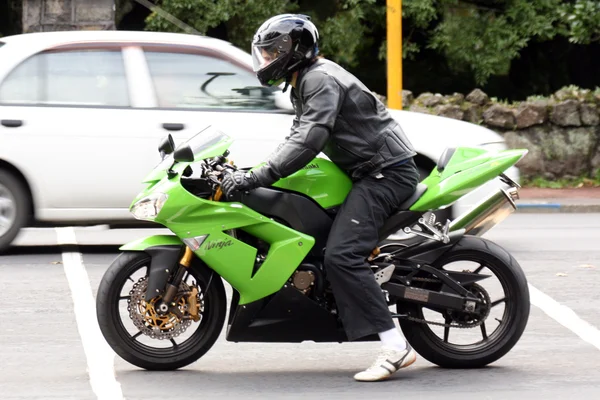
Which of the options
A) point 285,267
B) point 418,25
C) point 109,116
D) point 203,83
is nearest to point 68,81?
point 109,116

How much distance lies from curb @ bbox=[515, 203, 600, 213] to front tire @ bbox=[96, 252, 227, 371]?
29.4 ft

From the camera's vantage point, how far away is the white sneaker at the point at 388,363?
6.30 metres

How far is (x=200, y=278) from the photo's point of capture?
251 inches

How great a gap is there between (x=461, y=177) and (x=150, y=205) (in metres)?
1.53

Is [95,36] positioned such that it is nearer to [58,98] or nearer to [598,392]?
[58,98]

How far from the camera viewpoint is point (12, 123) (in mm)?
10492

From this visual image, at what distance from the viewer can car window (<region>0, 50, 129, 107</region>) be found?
10.6 metres

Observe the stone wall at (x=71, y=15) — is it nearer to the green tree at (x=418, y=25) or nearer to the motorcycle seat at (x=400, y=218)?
the green tree at (x=418, y=25)

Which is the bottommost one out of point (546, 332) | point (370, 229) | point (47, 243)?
point (47, 243)

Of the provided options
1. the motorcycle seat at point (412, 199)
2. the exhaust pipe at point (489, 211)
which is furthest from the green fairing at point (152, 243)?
the exhaust pipe at point (489, 211)

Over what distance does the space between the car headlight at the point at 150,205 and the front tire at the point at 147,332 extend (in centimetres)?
22

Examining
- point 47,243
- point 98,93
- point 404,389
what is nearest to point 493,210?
point 404,389

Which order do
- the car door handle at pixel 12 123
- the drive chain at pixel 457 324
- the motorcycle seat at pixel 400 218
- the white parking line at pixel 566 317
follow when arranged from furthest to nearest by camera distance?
the car door handle at pixel 12 123, the white parking line at pixel 566 317, the drive chain at pixel 457 324, the motorcycle seat at pixel 400 218

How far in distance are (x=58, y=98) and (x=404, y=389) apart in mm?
5402
